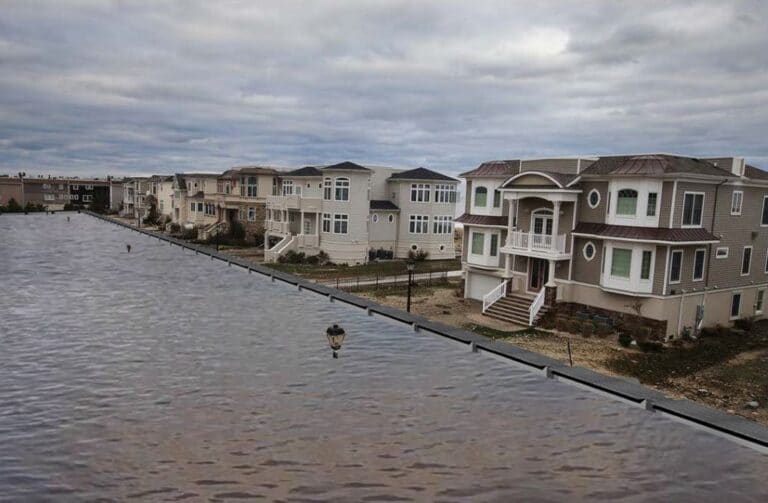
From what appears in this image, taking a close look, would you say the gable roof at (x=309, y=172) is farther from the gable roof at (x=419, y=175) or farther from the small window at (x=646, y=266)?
the small window at (x=646, y=266)

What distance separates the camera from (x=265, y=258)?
5125 cm

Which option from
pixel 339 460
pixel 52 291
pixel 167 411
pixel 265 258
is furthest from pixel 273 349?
pixel 265 258

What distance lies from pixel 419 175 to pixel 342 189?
8571mm

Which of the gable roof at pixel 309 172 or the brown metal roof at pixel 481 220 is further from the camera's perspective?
the gable roof at pixel 309 172

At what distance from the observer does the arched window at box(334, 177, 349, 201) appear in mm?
48844

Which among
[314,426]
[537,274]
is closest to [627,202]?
[537,274]

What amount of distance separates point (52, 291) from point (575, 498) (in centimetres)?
3172

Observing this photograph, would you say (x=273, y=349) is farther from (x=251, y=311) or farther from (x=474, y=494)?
(x=474, y=494)

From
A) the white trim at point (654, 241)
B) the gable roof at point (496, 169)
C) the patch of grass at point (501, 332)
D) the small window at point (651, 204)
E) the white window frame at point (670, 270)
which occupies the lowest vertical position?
the patch of grass at point (501, 332)

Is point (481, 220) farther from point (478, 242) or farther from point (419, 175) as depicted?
point (419, 175)

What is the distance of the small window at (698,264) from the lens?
2797 centimetres

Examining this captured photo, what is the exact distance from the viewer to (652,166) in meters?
26.3

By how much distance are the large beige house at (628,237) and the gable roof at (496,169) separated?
80 mm

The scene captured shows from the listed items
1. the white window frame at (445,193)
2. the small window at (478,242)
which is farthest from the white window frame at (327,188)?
the small window at (478,242)
